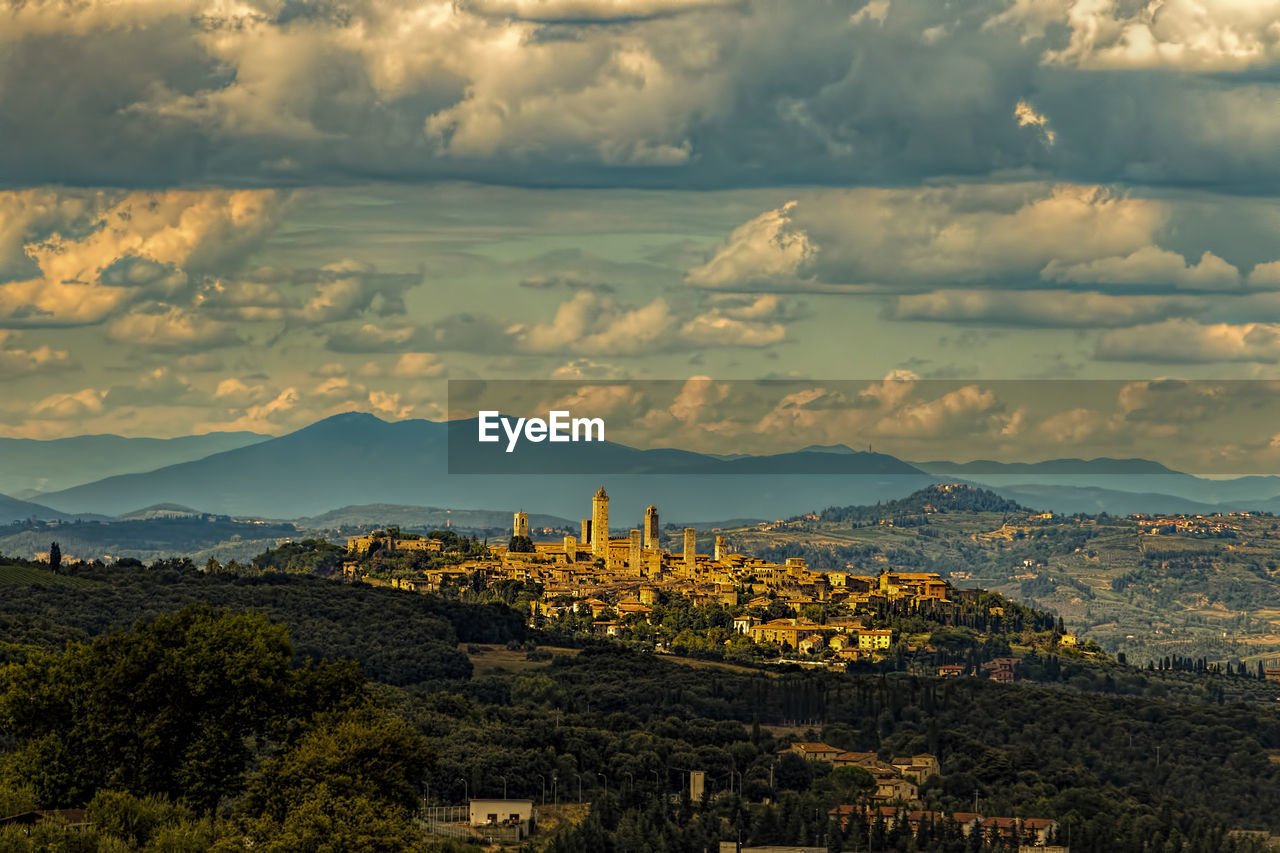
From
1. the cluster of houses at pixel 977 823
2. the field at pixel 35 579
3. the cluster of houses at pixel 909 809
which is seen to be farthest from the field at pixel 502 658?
the cluster of houses at pixel 977 823

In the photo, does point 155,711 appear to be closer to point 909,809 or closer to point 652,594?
point 909,809

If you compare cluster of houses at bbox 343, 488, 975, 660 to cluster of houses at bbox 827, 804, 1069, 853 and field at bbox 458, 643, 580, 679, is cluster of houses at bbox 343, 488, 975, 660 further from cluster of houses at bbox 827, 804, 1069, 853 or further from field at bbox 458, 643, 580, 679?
cluster of houses at bbox 827, 804, 1069, 853

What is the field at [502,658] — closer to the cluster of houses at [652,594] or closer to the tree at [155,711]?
the cluster of houses at [652,594]

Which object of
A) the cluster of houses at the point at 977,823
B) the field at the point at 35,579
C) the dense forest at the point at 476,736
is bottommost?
the cluster of houses at the point at 977,823

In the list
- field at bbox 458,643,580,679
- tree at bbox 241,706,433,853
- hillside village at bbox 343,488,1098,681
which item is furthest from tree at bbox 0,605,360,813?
hillside village at bbox 343,488,1098,681

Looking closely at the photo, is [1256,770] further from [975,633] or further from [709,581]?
[709,581]

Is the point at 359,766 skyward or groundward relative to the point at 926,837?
skyward

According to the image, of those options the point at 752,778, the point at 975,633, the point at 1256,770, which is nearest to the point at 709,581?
the point at 975,633

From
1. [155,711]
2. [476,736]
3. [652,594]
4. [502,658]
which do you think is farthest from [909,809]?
[652,594]
